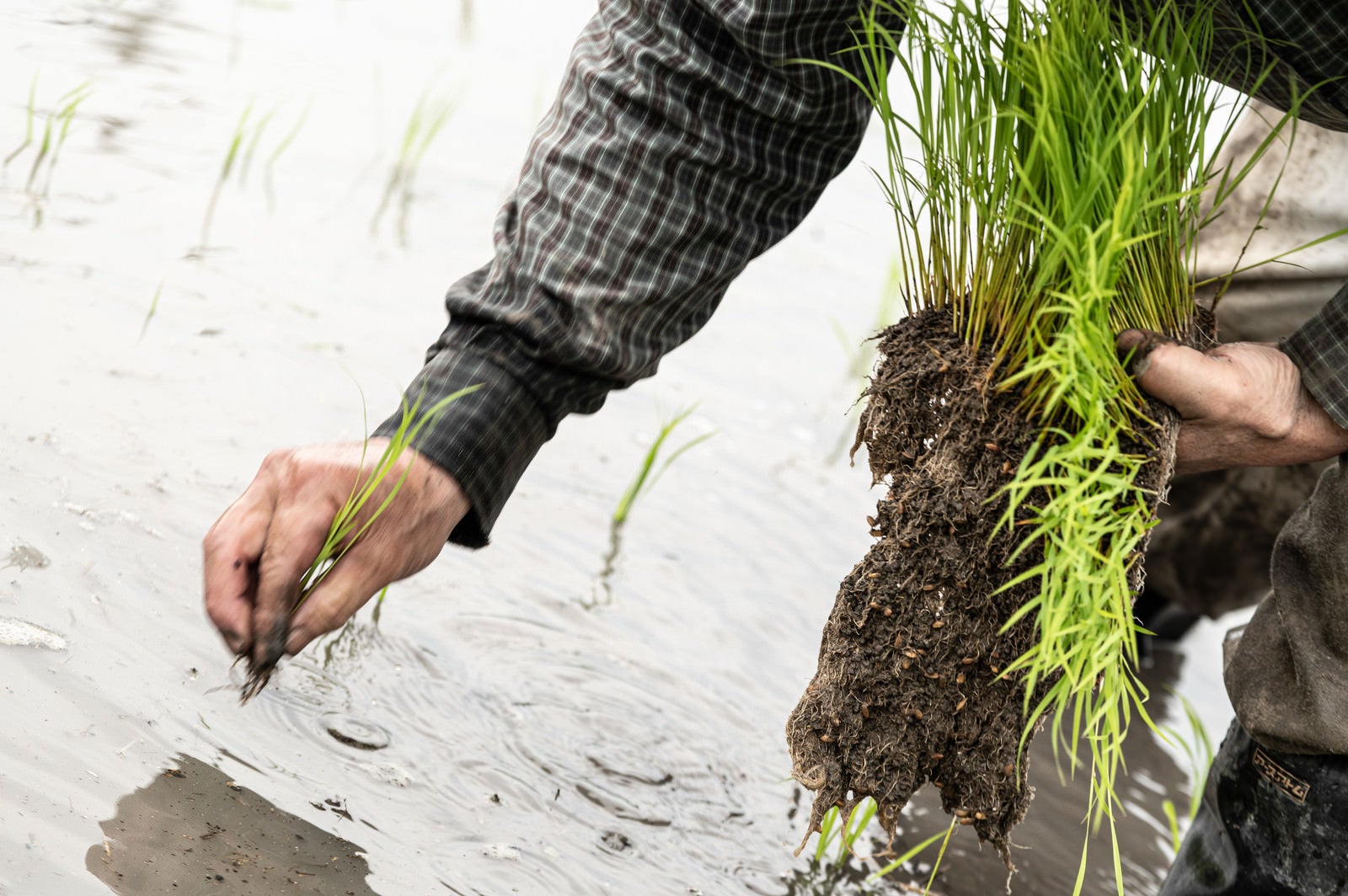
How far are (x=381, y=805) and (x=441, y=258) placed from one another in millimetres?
2273

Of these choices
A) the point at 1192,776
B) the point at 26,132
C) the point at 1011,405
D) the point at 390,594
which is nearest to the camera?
the point at 1011,405

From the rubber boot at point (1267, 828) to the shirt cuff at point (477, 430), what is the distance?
108 centimetres

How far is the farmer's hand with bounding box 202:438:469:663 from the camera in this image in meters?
1.29

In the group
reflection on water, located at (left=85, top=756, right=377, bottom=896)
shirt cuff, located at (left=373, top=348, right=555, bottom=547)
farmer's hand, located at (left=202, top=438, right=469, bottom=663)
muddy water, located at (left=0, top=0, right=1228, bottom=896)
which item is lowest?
reflection on water, located at (left=85, top=756, right=377, bottom=896)

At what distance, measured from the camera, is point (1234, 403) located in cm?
142

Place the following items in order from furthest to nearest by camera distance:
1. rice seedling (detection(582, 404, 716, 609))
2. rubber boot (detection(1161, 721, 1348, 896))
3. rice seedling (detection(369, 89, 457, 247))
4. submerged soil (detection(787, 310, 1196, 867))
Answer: rice seedling (detection(369, 89, 457, 247)), rice seedling (detection(582, 404, 716, 609)), rubber boot (detection(1161, 721, 1348, 896)), submerged soil (detection(787, 310, 1196, 867))

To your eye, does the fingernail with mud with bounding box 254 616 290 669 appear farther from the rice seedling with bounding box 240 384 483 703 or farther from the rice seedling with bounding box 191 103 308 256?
the rice seedling with bounding box 191 103 308 256

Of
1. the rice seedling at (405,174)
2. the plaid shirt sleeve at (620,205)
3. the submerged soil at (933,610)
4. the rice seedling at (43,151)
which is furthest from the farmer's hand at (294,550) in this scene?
the rice seedling at (405,174)

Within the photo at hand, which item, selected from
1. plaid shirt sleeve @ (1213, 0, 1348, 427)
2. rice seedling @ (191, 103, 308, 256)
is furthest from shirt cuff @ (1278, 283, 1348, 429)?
rice seedling @ (191, 103, 308, 256)

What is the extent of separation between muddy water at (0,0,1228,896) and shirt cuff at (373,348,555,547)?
45 centimetres

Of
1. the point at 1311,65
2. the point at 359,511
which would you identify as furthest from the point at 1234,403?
the point at 359,511

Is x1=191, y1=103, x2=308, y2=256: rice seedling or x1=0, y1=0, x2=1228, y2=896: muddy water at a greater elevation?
x1=191, y1=103, x2=308, y2=256: rice seedling

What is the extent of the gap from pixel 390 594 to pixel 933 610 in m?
1.11

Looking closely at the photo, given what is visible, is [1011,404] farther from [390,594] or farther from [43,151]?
[43,151]
